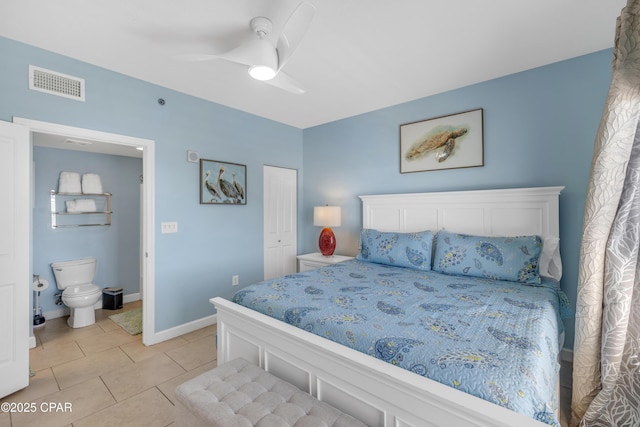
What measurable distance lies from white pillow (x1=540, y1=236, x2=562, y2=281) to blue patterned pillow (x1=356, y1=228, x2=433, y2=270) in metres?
0.89

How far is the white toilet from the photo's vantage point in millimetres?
3195

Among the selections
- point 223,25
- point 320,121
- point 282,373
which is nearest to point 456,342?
point 282,373

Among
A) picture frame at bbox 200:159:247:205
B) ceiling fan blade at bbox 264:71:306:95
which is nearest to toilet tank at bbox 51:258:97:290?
picture frame at bbox 200:159:247:205

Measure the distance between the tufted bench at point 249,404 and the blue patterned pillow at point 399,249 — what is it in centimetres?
172

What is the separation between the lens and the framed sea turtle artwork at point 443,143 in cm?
290

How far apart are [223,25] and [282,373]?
2209mm

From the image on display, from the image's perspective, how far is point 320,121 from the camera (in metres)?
4.06

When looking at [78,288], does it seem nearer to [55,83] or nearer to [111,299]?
[111,299]

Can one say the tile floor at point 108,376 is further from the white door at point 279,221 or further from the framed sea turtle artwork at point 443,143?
the framed sea turtle artwork at point 443,143

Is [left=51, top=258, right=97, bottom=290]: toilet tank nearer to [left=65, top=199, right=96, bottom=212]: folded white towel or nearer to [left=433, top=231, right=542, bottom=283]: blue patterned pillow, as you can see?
[left=65, top=199, right=96, bottom=212]: folded white towel

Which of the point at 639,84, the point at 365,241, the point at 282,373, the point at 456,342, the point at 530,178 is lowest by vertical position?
the point at 282,373

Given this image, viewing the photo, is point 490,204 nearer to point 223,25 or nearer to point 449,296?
point 449,296

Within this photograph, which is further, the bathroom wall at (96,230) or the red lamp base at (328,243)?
the red lamp base at (328,243)

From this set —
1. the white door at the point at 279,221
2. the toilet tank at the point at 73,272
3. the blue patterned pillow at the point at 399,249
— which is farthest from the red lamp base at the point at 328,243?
the toilet tank at the point at 73,272
